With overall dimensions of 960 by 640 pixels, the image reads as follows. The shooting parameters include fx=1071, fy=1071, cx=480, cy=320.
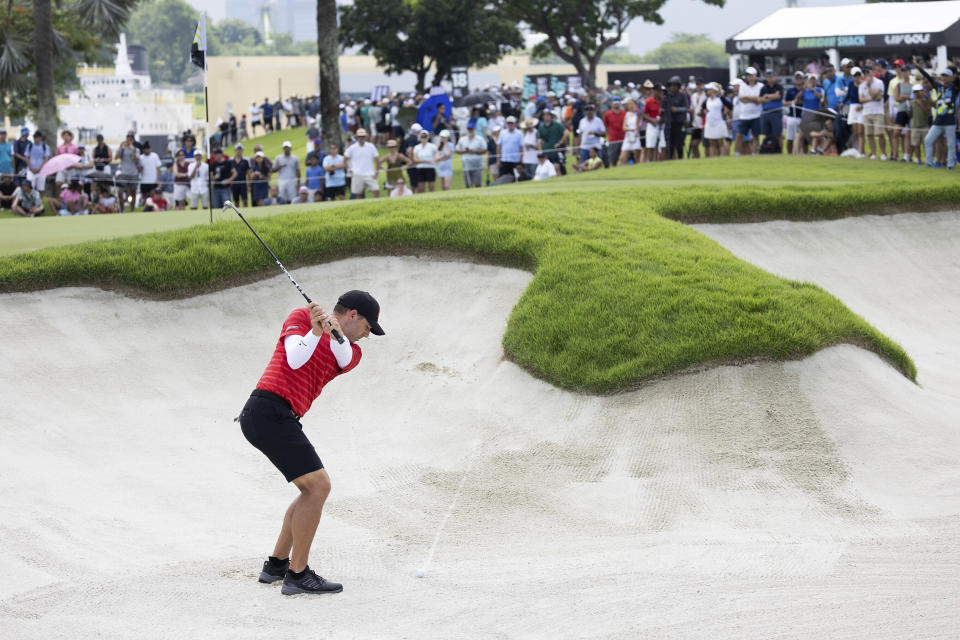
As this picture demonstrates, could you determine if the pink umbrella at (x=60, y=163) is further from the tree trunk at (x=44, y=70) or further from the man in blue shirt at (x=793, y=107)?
the man in blue shirt at (x=793, y=107)

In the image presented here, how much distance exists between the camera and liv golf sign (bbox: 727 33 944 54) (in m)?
35.0

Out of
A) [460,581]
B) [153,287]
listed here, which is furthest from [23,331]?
[460,581]

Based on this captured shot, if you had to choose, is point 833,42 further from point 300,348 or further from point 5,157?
point 300,348

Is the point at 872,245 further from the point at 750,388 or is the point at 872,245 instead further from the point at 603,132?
the point at 603,132

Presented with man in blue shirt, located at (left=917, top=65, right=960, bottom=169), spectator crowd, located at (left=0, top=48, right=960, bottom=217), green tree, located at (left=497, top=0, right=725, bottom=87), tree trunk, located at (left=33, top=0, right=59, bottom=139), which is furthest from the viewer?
green tree, located at (left=497, top=0, right=725, bottom=87)

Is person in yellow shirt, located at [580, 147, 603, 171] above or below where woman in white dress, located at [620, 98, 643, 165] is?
below

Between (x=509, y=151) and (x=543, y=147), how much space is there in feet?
4.53

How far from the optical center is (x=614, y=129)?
85.6 feet

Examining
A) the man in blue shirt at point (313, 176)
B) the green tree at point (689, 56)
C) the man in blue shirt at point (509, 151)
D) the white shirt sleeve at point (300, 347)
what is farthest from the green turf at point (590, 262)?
the green tree at point (689, 56)

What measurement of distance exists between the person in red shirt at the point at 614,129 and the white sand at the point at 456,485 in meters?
12.6

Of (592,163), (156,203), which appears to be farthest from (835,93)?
(156,203)

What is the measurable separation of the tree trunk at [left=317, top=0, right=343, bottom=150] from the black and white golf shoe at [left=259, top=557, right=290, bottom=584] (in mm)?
20990

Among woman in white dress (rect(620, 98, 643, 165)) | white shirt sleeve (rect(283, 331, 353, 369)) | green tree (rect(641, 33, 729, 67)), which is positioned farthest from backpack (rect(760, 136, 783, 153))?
green tree (rect(641, 33, 729, 67))

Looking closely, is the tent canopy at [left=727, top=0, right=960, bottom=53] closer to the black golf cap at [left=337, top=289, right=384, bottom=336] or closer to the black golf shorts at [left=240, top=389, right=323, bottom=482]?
the black golf cap at [left=337, top=289, right=384, bottom=336]
